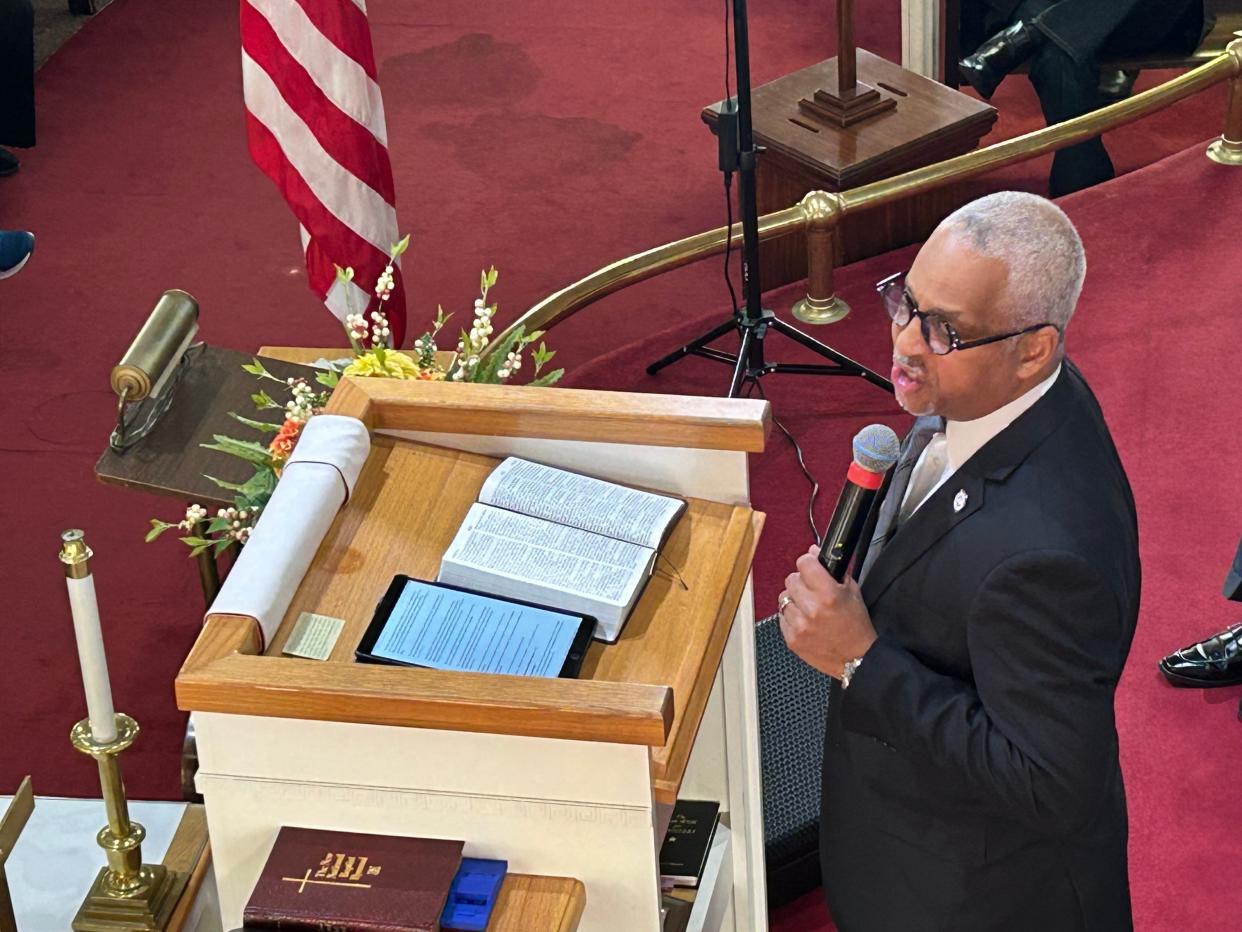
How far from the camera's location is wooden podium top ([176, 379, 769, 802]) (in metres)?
2.08

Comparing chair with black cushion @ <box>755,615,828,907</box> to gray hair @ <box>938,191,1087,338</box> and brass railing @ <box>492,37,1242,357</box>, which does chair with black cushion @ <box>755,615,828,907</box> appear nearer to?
gray hair @ <box>938,191,1087,338</box>

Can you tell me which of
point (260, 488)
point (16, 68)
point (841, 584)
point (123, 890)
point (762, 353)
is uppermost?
point (841, 584)

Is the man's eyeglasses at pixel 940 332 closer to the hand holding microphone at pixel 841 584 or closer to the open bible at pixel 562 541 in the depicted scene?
the hand holding microphone at pixel 841 584

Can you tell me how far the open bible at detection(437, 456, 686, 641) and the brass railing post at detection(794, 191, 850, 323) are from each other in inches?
123

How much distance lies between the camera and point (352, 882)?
7.02 feet

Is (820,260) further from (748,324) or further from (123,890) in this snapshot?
(123,890)

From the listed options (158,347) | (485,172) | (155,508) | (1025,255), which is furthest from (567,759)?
(485,172)

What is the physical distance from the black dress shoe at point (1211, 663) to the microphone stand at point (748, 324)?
135 centimetres

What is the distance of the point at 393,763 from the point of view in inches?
85.3

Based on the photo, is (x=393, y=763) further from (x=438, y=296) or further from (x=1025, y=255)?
(x=438, y=296)

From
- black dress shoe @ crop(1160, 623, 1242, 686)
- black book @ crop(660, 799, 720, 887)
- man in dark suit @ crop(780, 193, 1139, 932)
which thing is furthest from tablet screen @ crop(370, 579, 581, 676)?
black dress shoe @ crop(1160, 623, 1242, 686)

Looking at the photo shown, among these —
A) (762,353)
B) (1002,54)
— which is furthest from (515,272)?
(1002,54)

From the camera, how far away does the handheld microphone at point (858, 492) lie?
2.36 m

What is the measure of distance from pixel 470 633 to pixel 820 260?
3.55m
